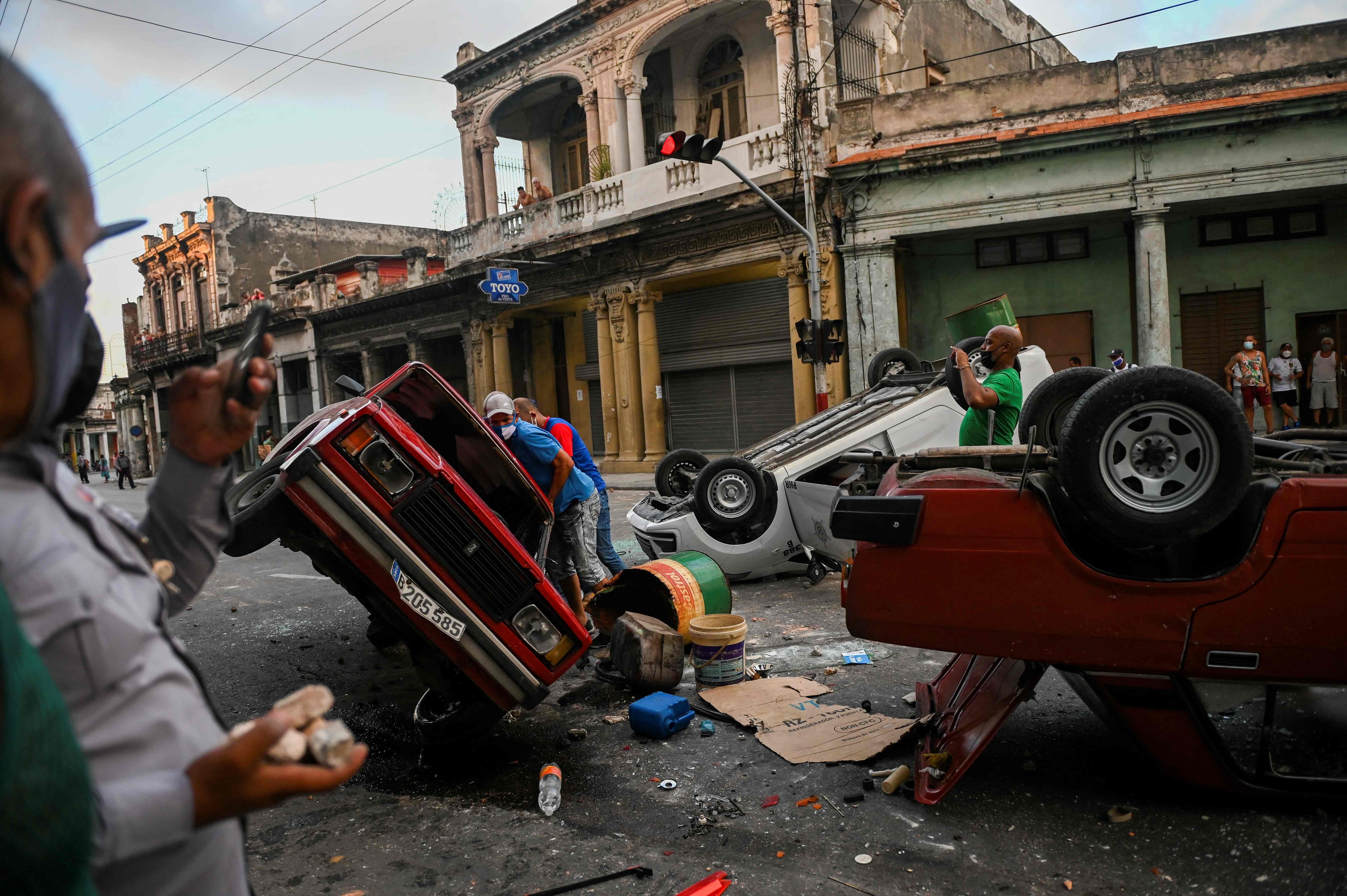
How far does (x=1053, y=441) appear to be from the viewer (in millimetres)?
4531

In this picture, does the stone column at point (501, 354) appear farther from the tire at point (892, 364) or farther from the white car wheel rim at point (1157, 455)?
the white car wheel rim at point (1157, 455)

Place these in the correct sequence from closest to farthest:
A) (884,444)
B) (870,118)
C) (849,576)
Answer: (849,576) < (884,444) < (870,118)

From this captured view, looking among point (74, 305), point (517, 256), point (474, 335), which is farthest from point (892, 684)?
point (474, 335)

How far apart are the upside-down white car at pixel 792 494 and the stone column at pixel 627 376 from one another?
12.6 metres

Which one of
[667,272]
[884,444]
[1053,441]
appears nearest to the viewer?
[1053,441]

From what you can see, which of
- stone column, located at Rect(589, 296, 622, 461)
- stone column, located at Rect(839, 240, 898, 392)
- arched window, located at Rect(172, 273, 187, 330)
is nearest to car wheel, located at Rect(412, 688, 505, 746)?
stone column, located at Rect(839, 240, 898, 392)

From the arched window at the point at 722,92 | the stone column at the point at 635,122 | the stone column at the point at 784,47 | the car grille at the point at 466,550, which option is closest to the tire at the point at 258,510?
the car grille at the point at 466,550

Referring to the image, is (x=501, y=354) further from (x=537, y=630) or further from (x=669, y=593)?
(x=537, y=630)

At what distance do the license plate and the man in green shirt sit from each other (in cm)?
291

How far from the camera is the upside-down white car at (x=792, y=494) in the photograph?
6.98 metres

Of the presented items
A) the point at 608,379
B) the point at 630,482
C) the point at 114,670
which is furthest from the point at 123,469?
the point at 114,670

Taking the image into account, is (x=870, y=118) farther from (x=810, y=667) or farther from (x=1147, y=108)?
(x=810, y=667)

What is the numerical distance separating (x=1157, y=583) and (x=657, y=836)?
1.96 m

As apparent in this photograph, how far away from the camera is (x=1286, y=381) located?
14148 millimetres
